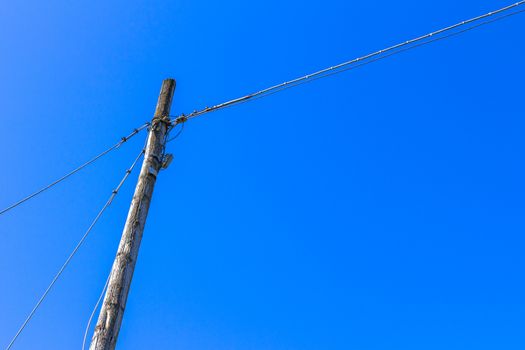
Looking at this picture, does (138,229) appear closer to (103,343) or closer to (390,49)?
(103,343)

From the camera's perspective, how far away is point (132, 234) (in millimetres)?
5891

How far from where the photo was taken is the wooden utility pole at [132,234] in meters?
5.18

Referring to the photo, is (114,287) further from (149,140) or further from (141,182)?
(149,140)

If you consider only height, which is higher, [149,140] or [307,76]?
[307,76]

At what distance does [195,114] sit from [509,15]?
4.56 metres

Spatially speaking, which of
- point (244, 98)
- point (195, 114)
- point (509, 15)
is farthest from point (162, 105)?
point (509, 15)

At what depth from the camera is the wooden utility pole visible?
204 inches

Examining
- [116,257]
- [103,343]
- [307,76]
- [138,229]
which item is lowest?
[103,343]

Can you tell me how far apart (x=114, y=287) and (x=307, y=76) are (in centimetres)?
413

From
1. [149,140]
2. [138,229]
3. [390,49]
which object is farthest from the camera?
[390,49]

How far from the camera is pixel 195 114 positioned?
300 inches

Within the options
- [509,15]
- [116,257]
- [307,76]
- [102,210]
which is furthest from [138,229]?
[509,15]

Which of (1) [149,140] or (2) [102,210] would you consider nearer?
(1) [149,140]

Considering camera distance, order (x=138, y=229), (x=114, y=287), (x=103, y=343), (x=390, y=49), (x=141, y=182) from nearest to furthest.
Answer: (x=103, y=343)
(x=114, y=287)
(x=138, y=229)
(x=141, y=182)
(x=390, y=49)
